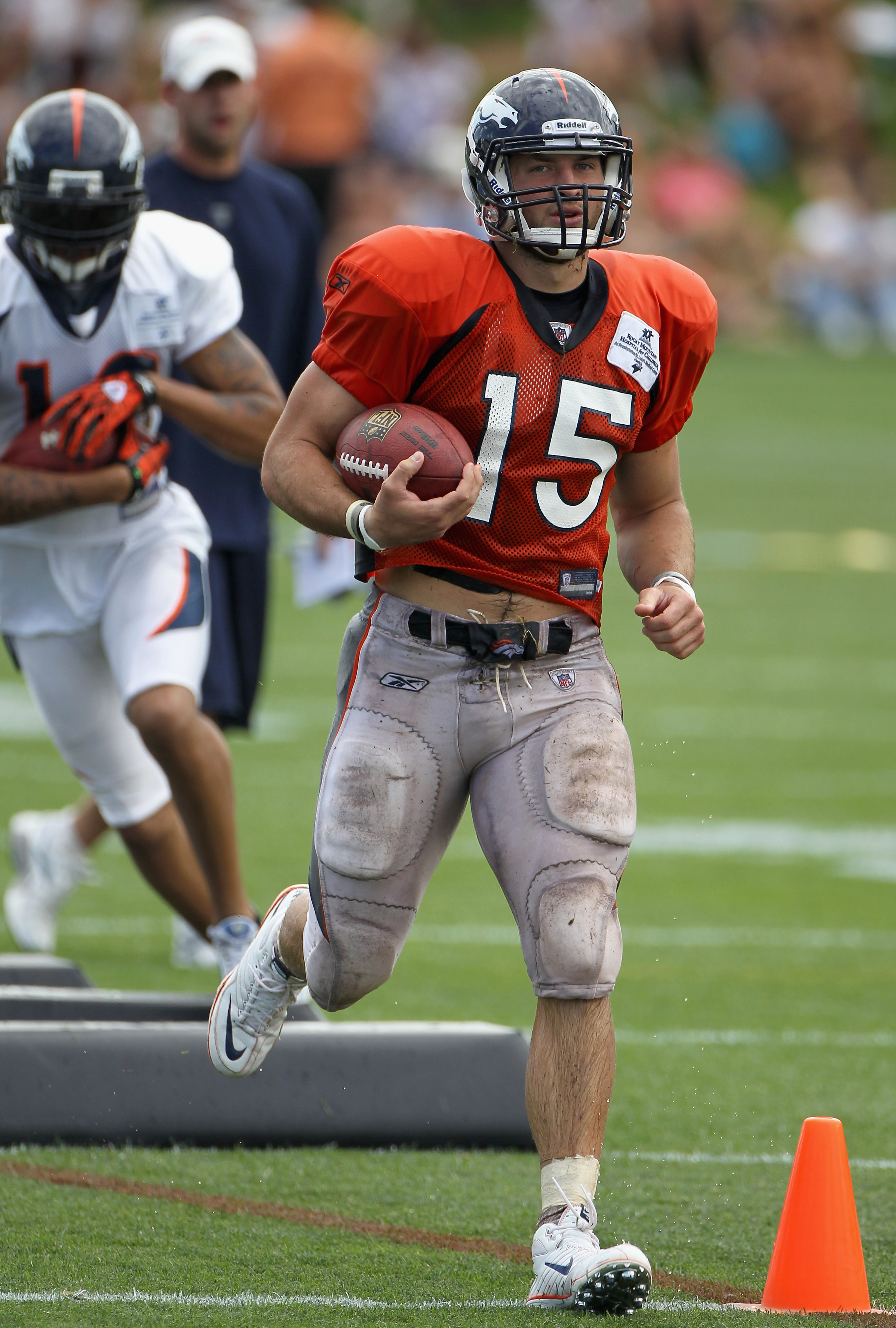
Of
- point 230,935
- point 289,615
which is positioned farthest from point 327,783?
point 289,615

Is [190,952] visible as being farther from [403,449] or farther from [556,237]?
[556,237]

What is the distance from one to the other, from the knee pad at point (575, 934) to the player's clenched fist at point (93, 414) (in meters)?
Answer: 1.79

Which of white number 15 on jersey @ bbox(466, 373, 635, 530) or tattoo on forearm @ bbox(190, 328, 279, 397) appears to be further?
tattoo on forearm @ bbox(190, 328, 279, 397)

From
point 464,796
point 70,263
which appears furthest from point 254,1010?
point 70,263

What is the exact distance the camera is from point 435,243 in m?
3.64

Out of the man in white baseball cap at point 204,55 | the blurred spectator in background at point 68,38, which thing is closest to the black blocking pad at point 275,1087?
the man in white baseball cap at point 204,55

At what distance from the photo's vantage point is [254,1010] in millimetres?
3941

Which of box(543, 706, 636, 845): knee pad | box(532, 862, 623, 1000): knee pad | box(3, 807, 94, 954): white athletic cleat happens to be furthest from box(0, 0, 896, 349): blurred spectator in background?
box(532, 862, 623, 1000): knee pad

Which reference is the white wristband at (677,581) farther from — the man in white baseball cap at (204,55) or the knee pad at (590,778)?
the man in white baseball cap at (204,55)

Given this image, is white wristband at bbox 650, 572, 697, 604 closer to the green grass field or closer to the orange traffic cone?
the orange traffic cone

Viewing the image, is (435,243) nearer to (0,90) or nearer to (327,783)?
(327,783)

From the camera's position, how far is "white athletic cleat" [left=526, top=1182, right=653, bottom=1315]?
329 cm

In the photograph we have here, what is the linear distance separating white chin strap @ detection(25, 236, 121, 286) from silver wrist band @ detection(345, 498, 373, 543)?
1609 mm

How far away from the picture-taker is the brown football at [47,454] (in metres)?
4.88
